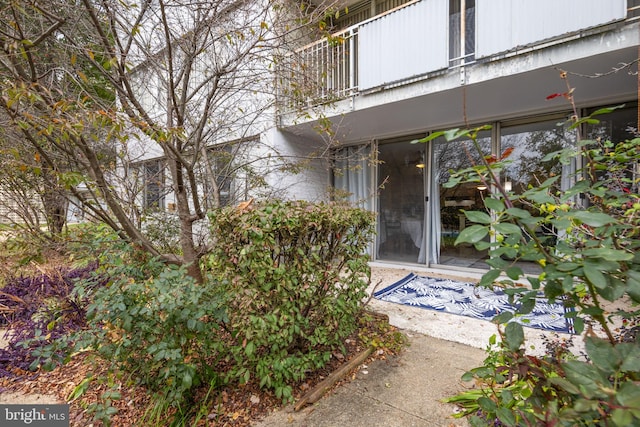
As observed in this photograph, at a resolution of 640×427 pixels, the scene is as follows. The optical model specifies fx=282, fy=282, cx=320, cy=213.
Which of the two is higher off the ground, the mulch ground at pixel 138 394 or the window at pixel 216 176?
A: the window at pixel 216 176

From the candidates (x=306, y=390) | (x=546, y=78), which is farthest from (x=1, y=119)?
(x=546, y=78)

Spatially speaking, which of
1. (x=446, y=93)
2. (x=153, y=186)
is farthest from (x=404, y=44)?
(x=153, y=186)

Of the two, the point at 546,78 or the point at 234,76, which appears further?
the point at 546,78

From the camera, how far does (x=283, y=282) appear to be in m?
1.69

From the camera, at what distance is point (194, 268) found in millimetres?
2762

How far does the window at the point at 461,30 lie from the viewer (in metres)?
3.57

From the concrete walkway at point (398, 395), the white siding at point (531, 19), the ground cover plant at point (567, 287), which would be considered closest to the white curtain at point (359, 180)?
the white siding at point (531, 19)

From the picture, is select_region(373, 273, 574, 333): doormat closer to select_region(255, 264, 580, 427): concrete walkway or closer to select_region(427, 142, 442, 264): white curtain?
select_region(255, 264, 580, 427): concrete walkway

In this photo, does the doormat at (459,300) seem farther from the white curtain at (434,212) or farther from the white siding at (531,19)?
the white siding at (531,19)

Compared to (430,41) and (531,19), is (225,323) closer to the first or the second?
(430,41)

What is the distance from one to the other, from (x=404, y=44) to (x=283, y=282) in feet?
12.4

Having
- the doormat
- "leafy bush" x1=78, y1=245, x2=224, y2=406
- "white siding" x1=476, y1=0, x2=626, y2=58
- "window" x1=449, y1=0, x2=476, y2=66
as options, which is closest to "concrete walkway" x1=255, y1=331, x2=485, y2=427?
"leafy bush" x1=78, y1=245, x2=224, y2=406

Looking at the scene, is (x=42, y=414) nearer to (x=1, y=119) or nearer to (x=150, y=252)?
(x=150, y=252)

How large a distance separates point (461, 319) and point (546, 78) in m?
2.92
